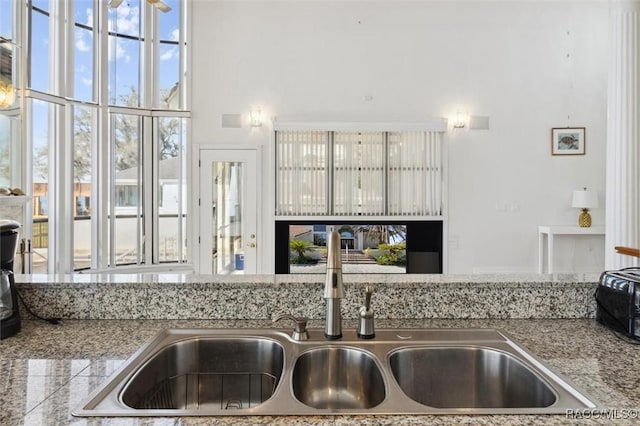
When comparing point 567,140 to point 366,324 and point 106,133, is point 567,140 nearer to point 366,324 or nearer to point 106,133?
point 366,324

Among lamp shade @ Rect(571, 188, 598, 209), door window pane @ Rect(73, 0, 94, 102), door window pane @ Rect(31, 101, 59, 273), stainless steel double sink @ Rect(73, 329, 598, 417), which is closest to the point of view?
stainless steel double sink @ Rect(73, 329, 598, 417)

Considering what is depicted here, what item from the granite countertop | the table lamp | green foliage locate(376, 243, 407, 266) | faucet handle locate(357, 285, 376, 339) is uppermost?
the table lamp

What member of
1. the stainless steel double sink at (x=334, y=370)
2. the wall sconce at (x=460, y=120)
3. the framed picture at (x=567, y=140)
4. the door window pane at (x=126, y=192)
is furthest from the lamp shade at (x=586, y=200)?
the door window pane at (x=126, y=192)

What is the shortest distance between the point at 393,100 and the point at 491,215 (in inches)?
78.1

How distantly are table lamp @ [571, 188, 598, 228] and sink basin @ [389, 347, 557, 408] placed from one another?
480 cm

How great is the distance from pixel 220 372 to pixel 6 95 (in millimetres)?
3843

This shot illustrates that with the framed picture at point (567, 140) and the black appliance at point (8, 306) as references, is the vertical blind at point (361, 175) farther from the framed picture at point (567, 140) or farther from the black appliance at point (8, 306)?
the black appliance at point (8, 306)

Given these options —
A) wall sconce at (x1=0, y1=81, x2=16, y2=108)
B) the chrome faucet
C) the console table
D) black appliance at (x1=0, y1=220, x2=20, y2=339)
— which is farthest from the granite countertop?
the console table

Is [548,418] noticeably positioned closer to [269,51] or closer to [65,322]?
[65,322]

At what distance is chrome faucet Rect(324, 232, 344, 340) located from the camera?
111 centimetres

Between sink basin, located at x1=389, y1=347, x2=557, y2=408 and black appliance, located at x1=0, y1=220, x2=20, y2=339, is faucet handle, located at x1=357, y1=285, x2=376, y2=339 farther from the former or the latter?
black appliance, located at x1=0, y1=220, x2=20, y2=339

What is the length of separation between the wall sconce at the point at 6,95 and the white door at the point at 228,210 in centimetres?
199

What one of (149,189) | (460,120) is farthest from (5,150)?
(460,120)

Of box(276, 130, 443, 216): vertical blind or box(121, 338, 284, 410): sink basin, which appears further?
box(276, 130, 443, 216): vertical blind
